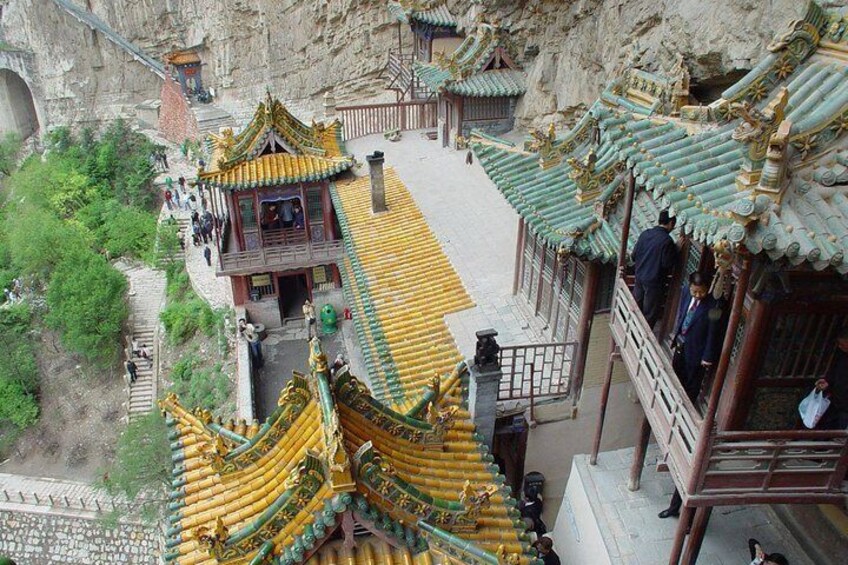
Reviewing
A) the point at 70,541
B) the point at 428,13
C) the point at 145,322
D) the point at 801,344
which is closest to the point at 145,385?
the point at 145,322

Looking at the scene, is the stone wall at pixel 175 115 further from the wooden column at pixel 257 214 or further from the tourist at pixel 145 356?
the wooden column at pixel 257 214

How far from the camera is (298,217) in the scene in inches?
875

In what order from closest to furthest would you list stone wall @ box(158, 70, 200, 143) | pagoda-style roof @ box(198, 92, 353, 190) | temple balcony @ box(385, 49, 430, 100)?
1. pagoda-style roof @ box(198, 92, 353, 190)
2. temple balcony @ box(385, 49, 430, 100)
3. stone wall @ box(158, 70, 200, 143)

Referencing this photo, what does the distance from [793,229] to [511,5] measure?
19.8 metres

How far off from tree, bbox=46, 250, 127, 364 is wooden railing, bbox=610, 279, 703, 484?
25450 mm

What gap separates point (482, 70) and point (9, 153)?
1597 inches

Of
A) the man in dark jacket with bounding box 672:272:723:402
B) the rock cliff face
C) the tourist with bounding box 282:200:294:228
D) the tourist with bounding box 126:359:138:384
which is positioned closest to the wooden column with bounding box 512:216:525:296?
the rock cliff face

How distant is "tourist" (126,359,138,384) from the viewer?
27.7 m

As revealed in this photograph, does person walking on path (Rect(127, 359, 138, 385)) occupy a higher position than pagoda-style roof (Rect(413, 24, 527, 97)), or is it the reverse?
pagoda-style roof (Rect(413, 24, 527, 97))

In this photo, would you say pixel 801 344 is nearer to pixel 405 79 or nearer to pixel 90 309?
pixel 405 79

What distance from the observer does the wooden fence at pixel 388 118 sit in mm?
28016

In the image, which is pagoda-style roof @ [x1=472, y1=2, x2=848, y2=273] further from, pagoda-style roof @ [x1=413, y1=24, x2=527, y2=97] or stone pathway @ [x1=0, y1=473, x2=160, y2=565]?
stone pathway @ [x1=0, y1=473, x2=160, y2=565]

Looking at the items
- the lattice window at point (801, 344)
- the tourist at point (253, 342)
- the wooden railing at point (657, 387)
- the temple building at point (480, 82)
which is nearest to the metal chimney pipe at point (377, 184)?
the temple building at point (480, 82)

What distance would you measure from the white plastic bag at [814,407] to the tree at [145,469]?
1897 cm
